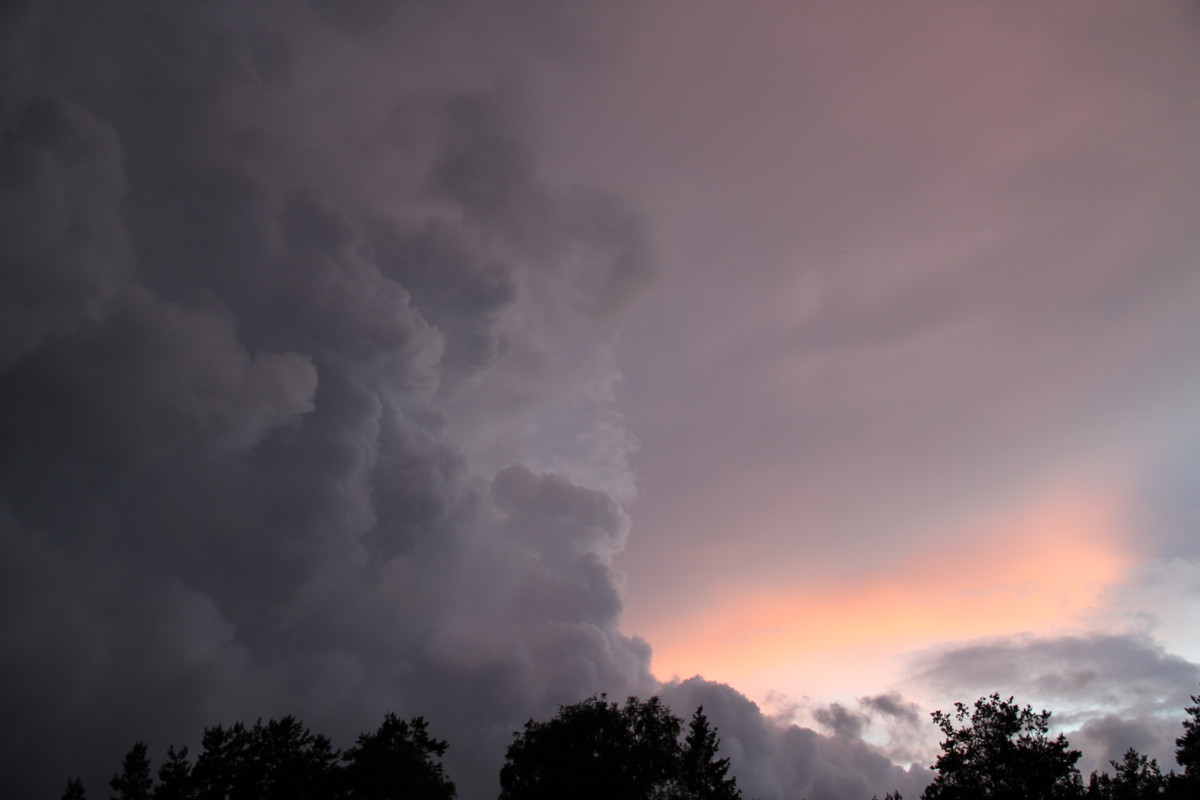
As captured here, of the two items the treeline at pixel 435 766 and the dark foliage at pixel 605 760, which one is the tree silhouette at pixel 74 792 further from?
the dark foliage at pixel 605 760

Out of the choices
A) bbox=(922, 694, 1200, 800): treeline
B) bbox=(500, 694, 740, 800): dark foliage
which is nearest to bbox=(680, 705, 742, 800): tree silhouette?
bbox=(500, 694, 740, 800): dark foliage

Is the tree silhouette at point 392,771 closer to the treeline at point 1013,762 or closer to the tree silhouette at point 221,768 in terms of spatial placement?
the tree silhouette at point 221,768

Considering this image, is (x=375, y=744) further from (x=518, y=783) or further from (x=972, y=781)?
(x=972, y=781)

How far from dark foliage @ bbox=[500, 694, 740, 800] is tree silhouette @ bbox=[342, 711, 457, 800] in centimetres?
945

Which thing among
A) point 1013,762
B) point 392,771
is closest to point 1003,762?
point 1013,762

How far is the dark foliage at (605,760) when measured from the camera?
50.2m

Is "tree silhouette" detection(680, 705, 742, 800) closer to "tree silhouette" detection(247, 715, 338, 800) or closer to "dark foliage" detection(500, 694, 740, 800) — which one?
"dark foliage" detection(500, 694, 740, 800)

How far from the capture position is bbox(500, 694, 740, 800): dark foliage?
1976 inches

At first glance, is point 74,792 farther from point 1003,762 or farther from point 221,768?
point 1003,762

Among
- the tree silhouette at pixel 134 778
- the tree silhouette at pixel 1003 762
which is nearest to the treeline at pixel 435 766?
the tree silhouette at pixel 134 778

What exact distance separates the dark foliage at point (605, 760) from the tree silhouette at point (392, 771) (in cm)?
945

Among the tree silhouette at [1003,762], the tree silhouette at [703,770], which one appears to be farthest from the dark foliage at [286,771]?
the tree silhouette at [1003,762]

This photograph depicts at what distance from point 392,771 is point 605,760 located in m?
22.6

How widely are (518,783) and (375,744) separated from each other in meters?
16.8
